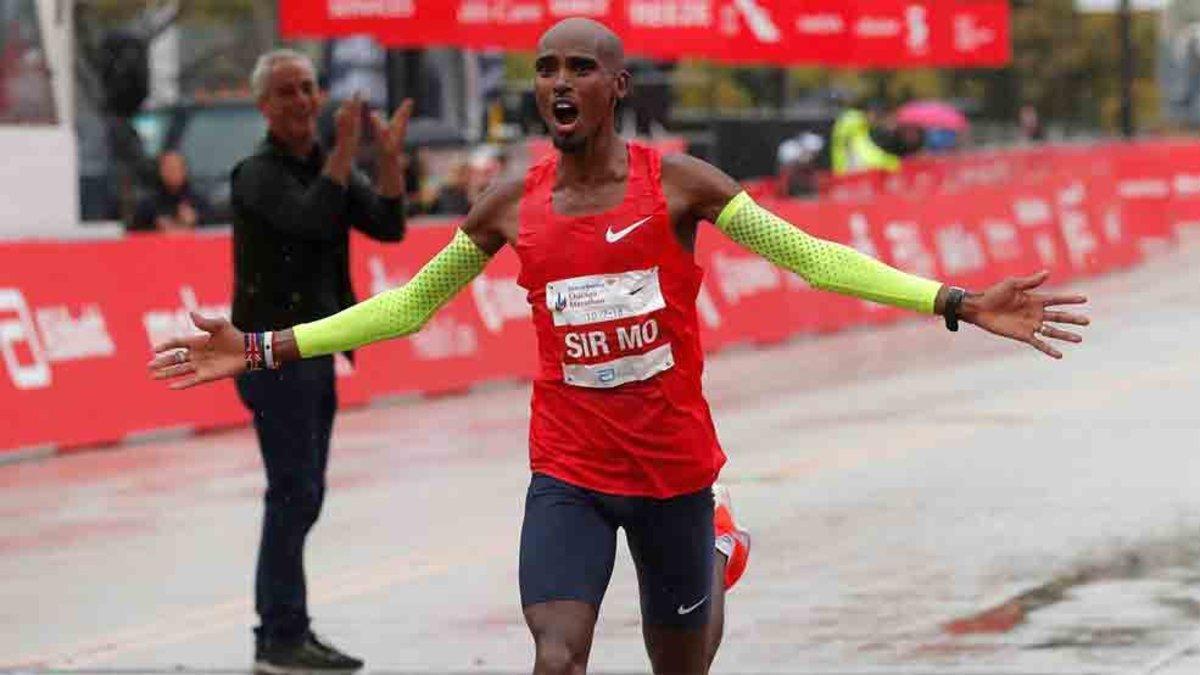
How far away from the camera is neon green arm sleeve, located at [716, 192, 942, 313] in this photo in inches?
273

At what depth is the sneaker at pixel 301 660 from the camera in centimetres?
977

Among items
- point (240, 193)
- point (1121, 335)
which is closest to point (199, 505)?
point (240, 193)

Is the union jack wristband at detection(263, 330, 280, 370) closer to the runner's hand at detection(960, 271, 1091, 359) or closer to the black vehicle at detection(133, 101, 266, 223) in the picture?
the runner's hand at detection(960, 271, 1091, 359)

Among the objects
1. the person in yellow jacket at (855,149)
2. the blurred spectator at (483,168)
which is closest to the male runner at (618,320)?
the blurred spectator at (483,168)

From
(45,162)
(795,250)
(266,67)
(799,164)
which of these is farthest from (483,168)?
(795,250)

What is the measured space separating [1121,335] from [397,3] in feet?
21.7

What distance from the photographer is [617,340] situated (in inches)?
274

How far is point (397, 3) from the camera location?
23281mm

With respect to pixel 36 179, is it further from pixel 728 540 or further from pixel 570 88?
pixel 570 88

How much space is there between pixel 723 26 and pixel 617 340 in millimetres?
21498

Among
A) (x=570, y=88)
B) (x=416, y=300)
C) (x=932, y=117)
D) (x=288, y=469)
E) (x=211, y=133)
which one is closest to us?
(x=570, y=88)

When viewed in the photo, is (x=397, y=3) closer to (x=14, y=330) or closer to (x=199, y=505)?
(x=14, y=330)

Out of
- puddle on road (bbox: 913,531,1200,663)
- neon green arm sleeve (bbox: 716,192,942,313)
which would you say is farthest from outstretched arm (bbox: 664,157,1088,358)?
puddle on road (bbox: 913,531,1200,663)

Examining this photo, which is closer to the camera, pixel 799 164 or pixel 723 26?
pixel 723 26
